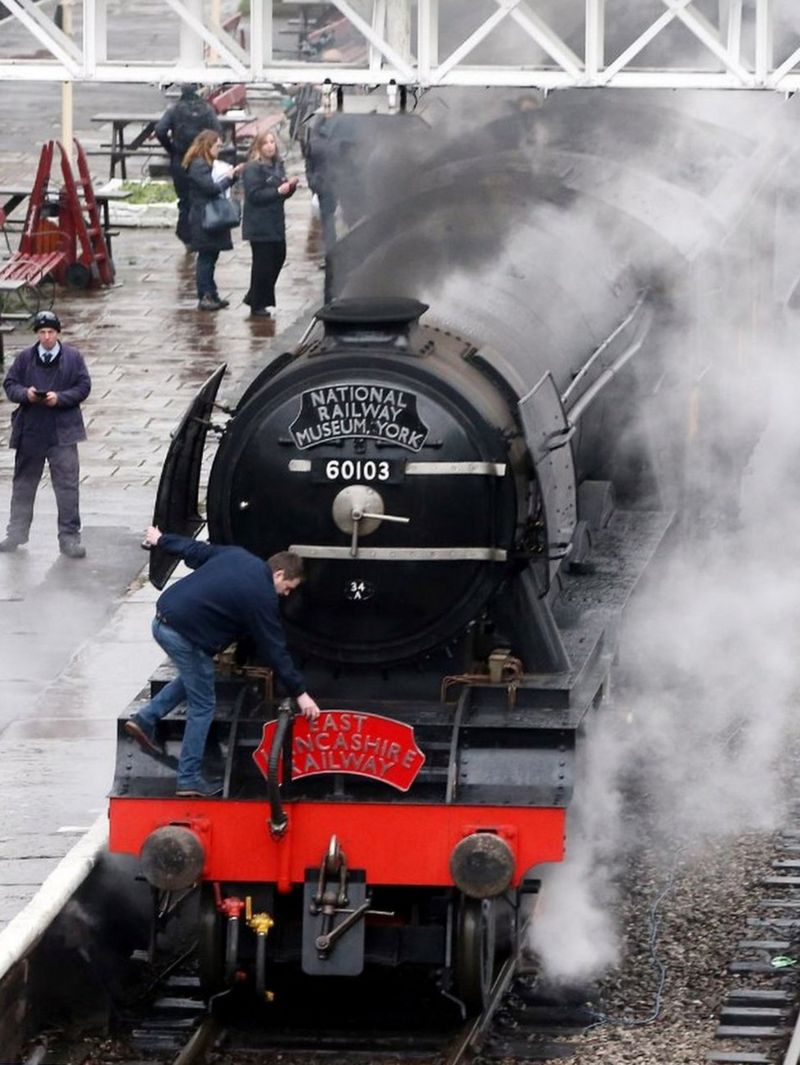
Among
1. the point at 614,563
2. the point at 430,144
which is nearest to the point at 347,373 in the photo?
the point at 614,563

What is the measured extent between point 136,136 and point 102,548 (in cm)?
1325

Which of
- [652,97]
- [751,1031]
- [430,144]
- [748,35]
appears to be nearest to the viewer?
[751,1031]

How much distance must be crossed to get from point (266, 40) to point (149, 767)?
160 inches

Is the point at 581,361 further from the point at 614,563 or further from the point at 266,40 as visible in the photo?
the point at 266,40

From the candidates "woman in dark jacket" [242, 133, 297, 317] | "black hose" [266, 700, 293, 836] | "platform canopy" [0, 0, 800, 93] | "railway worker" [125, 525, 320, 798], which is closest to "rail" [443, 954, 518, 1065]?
"black hose" [266, 700, 293, 836]

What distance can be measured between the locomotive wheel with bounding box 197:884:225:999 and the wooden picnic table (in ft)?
53.3

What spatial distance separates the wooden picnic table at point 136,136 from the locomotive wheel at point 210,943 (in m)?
16.2

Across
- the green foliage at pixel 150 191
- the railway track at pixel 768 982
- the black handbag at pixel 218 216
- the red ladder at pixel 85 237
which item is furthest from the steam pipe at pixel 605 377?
the green foliage at pixel 150 191

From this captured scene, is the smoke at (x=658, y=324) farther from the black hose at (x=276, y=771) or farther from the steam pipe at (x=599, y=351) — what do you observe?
the black hose at (x=276, y=771)

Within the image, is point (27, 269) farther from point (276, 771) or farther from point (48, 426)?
point (276, 771)

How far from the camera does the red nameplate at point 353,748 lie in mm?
7633

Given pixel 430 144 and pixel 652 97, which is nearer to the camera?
pixel 430 144

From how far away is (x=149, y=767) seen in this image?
784 centimetres

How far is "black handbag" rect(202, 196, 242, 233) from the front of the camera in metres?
18.2
